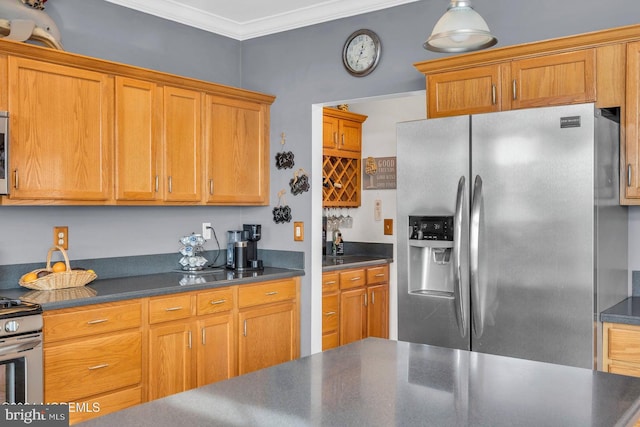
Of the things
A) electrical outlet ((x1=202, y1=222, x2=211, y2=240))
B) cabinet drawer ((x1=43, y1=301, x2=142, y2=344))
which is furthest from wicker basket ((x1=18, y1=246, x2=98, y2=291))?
electrical outlet ((x1=202, y1=222, x2=211, y2=240))

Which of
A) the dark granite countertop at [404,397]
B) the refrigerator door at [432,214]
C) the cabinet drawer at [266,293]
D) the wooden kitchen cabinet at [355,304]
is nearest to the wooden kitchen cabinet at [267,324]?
the cabinet drawer at [266,293]

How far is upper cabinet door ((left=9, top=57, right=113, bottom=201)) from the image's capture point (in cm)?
298

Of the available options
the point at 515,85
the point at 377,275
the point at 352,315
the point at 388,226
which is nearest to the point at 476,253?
the point at 515,85

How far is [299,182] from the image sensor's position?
14.0ft

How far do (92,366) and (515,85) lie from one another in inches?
102

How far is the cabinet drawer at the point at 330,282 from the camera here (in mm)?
4684

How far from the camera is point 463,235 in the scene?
9.16 ft

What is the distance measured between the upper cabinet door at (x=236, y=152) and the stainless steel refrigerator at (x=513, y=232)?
1.49 meters

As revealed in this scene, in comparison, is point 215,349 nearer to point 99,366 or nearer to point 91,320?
point 99,366

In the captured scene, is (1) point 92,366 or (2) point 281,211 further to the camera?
(2) point 281,211

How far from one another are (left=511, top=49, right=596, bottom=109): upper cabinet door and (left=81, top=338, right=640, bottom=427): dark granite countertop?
1.61 m

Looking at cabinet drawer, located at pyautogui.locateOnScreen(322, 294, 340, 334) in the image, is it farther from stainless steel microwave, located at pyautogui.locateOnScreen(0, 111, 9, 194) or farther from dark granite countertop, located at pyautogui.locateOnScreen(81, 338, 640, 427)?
dark granite countertop, located at pyautogui.locateOnScreen(81, 338, 640, 427)

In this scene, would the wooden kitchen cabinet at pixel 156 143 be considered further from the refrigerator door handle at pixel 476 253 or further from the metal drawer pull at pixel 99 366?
the refrigerator door handle at pixel 476 253

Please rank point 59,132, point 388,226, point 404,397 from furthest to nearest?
point 388,226 < point 59,132 < point 404,397
